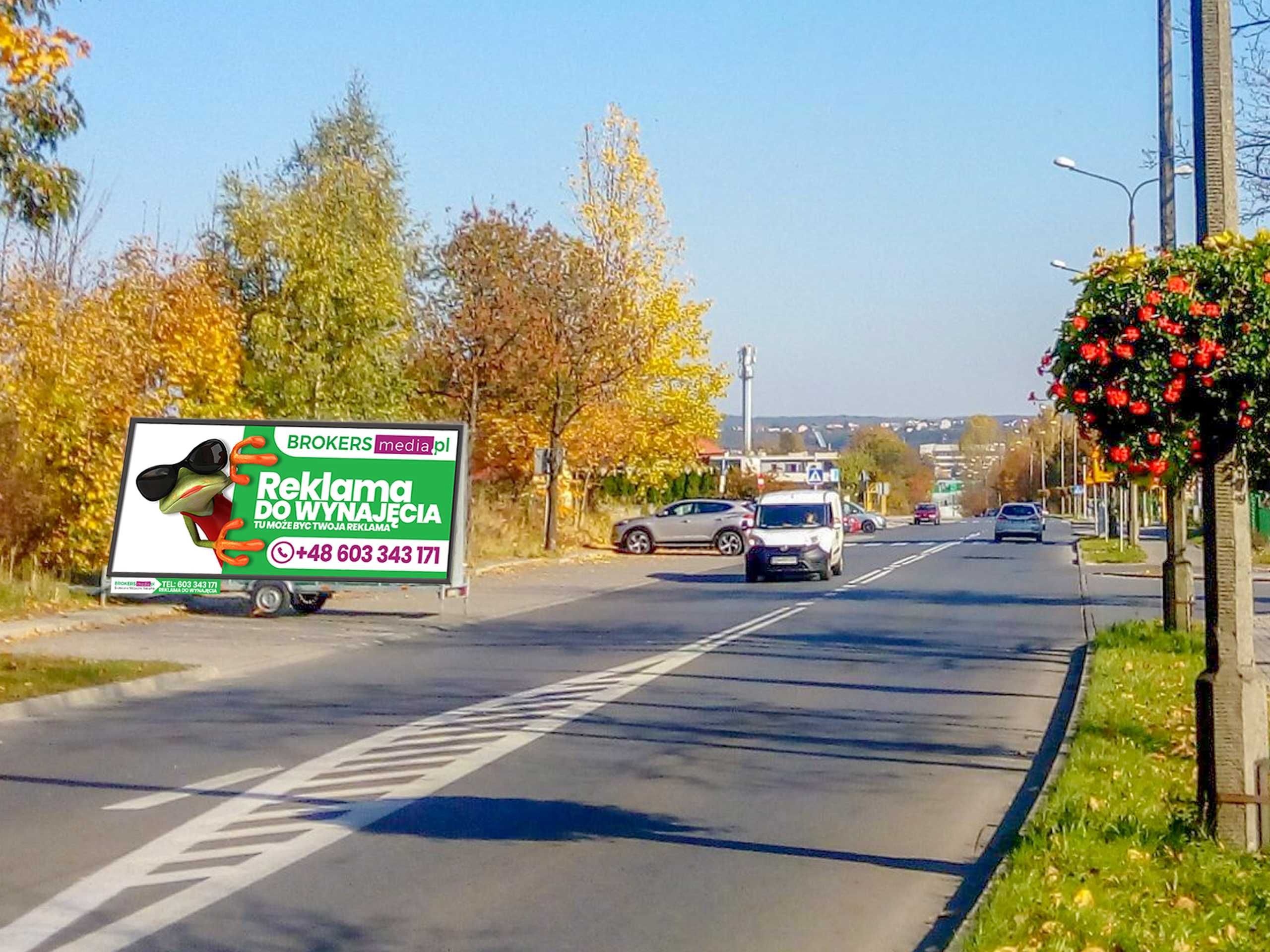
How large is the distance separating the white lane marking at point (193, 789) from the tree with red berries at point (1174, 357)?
230 inches

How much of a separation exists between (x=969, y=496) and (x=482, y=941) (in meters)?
187

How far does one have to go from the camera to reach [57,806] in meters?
9.51

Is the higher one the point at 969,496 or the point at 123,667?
the point at 969,496

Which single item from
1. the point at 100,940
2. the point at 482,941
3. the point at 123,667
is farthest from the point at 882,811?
the point at 123,667

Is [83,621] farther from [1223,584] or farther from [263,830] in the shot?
[1223,584]

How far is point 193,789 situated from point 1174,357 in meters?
6.51

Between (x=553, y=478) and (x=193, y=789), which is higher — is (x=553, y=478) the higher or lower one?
the higher one

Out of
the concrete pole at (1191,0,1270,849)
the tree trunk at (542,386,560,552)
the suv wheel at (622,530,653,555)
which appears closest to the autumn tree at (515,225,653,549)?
the tree trunk at (542,386,560,552)

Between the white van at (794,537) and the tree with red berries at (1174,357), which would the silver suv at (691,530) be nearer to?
the white van at (794,537)

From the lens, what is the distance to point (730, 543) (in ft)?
156

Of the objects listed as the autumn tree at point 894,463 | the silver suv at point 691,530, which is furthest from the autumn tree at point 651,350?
the autumn tree at point 894,463

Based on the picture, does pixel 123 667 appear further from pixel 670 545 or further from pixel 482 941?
pixel 670 545

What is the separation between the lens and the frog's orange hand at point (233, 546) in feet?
77.0

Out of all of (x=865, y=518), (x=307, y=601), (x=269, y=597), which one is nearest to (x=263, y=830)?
(x=269, y=597)
